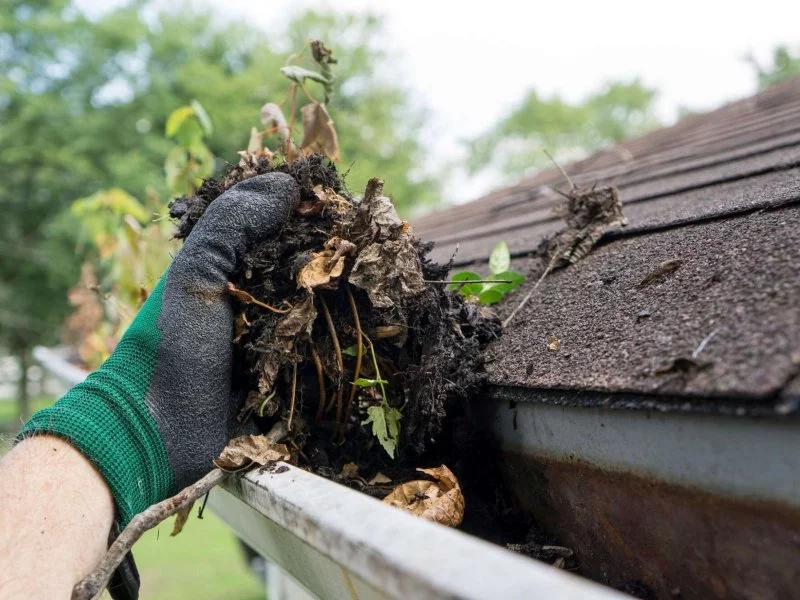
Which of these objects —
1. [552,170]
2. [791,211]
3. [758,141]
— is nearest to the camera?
[791,211]

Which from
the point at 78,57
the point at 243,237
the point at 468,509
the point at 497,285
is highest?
the point at 78,57

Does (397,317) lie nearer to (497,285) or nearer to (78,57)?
(497,285)

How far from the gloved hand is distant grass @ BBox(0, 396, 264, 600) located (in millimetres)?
4594

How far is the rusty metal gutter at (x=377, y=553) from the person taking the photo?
493 millimetres

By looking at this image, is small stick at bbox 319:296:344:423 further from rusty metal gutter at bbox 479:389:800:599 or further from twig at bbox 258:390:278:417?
rusty metal gutter at bbox 479:389:800:599

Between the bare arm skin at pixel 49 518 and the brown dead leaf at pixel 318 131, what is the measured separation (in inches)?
35.4

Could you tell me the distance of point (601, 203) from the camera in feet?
4.99

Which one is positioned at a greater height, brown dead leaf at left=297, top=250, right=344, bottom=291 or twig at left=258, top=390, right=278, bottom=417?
brown dead leaf at left=297, top=250, right=344, bottom=291

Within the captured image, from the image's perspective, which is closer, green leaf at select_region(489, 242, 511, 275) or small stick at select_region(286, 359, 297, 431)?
small stick at select_region(286, 359, 297, 431)

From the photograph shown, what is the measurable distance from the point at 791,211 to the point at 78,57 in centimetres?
1701

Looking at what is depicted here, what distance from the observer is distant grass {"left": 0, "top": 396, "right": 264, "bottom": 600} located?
19.5 feet

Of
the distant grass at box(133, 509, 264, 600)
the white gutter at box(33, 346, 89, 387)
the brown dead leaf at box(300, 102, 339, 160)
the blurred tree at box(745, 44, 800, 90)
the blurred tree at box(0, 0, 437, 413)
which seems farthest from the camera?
the blurred tree at box(0, 0, 437, 413)

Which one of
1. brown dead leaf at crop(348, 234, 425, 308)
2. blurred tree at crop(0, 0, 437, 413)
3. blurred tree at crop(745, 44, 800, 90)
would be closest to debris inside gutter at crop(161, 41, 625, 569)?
brown dead leaf at crop(348, 234, 425, 308)

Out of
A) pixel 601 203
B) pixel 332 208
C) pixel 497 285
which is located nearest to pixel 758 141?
pixel 601 203
